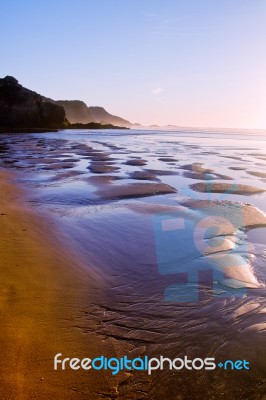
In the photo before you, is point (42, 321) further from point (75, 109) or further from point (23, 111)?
point (75, 109)

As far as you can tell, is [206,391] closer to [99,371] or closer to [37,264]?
[99,371]

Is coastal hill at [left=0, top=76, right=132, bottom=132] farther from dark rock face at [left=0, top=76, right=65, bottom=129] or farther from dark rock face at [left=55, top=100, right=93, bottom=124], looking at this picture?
dark rock face at [left=55, top=100, right=93, bottom=124]

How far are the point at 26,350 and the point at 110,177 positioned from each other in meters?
11.5

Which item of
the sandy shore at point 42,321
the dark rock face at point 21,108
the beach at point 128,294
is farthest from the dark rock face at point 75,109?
the sandy shore at point 42,321

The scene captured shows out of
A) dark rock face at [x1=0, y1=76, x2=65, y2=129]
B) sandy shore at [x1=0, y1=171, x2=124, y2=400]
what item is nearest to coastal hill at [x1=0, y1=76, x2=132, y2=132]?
dark rock face at [x1=0, y1=76, x2=65, y2=129]

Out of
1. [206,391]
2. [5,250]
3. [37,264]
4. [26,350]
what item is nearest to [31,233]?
[5,250]

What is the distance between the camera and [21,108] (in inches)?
2638

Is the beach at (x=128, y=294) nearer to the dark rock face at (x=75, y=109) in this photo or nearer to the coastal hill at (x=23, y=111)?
the coastal hill at (x=23, y=111)

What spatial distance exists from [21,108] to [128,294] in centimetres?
7032

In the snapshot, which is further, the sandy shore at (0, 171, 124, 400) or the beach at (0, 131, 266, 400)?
the beach at (0, 131, 266, 400)

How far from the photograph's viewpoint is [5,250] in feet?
18.3

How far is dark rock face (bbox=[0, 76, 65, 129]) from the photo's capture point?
215 ft

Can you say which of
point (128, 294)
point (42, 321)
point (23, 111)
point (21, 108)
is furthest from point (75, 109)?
point (42, 321)

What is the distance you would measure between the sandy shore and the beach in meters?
0.01
